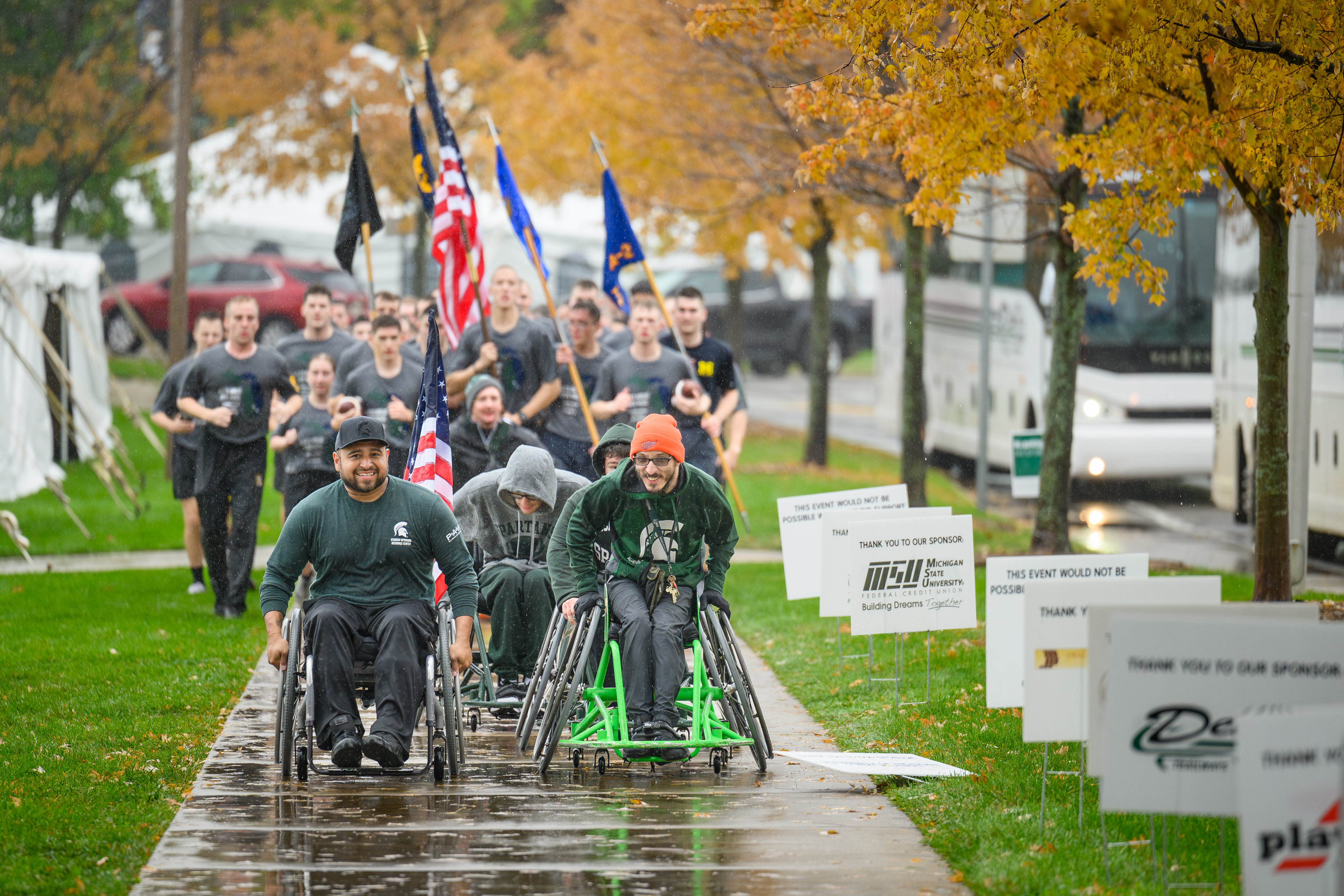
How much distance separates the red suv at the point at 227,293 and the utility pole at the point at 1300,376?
69.2ft

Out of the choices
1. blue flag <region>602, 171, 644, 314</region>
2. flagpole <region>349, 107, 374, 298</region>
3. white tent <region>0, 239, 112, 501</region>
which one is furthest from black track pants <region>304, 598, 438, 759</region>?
white tent <region>0, 239, 112, 501</region>

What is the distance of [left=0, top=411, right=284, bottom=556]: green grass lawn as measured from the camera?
1633cm

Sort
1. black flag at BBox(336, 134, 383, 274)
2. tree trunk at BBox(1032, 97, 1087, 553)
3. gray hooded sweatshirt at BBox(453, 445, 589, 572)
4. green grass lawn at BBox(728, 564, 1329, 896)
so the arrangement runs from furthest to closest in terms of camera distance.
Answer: tree trunk at BBox(1032, 97, 1087, 553) → black flag at BBox(336, 134, 383, 274) → gray hooded sweatshirt at BBox(453, 445, 589, 572) → green grass lawn at BBox(728, 564, 1329, 896)

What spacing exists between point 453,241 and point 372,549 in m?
5.52

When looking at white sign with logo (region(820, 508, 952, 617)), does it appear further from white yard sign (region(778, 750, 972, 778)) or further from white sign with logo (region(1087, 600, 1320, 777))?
white sign with logo (region(1087, 600, 1320, 777))

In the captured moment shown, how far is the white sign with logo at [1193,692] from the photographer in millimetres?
5199

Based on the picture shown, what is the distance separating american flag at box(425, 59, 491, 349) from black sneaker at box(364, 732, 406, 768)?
586 cm

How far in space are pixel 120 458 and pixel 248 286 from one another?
31.9 feet

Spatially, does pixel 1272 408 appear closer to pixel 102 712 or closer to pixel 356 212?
pixel 356 212

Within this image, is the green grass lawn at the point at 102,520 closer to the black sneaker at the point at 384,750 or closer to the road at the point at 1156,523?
the black sneaker at the point at 384,750

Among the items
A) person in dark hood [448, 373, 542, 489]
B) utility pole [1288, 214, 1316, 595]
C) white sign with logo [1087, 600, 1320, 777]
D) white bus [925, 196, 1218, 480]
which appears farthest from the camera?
white bus [925, 196, 1218, 480]

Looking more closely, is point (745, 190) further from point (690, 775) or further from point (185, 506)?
point (690, 775)

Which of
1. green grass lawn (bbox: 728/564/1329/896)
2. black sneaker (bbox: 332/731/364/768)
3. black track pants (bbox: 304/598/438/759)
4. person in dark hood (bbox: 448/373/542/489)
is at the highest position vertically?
person in dark hood (bbox: 448/373/542/489)

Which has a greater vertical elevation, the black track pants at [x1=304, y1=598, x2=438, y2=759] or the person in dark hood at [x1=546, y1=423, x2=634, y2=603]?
the person in dark hood at [x1=546, y1=423, x2=634, y2=603]
